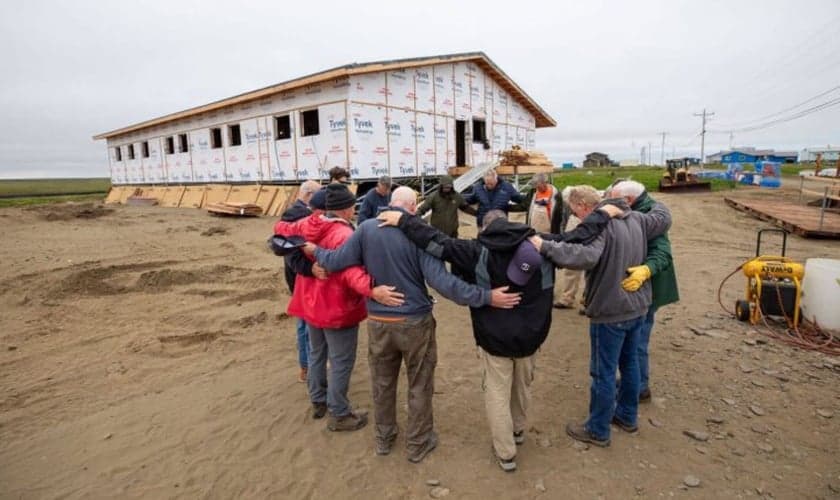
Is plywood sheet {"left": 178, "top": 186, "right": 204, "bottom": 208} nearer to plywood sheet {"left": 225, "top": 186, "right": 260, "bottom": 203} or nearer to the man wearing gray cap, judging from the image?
plywood sheet {"left": 225, "top": 186, "right": 260, "bottom": 203}

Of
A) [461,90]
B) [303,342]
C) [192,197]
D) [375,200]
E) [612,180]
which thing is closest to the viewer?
[303,342]

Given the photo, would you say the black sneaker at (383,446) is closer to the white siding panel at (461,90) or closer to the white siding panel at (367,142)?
the white siding panel at (367,142)

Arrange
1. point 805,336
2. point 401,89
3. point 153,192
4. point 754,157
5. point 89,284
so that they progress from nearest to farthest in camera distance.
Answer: point 805,336, point 89,284, point 401,89, point 153,192, point 754,157

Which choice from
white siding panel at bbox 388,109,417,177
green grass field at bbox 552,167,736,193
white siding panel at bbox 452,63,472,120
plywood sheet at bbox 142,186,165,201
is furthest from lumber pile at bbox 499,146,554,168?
plywood sheet at bbox 142,186,165,201

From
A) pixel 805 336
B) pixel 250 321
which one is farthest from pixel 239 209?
pixel 805 336

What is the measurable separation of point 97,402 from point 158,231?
11.0 metres

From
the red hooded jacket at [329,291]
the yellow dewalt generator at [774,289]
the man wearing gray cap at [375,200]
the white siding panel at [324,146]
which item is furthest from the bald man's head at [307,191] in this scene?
the white siding panel at [324,146]

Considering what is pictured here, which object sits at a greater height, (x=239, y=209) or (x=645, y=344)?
(x=239, y=209)

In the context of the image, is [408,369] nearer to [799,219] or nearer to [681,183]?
[799,219]

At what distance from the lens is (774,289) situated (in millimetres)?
5238

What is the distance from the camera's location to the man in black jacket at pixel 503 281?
2.63 meters

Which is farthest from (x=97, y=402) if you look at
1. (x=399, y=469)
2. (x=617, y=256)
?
(x=617, y=256)

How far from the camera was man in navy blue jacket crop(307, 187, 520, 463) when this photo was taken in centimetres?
279

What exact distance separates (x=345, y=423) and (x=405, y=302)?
1.33 metres
